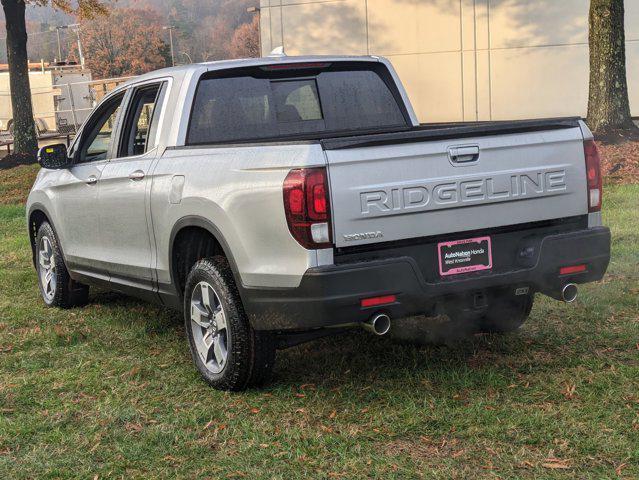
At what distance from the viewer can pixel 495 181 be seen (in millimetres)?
5172

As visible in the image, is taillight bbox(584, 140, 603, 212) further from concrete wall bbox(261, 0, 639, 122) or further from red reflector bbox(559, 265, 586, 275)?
concrete wall bbox(261, 0, 639, 122)

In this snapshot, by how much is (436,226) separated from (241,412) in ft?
4.64

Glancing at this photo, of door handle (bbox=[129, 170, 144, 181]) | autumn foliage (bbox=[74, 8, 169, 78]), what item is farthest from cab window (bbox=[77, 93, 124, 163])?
autumn foliage (bbox=[74, 8, 169, 78])

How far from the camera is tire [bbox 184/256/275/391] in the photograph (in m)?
5.32

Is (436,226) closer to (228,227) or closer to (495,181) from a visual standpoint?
(495,181)

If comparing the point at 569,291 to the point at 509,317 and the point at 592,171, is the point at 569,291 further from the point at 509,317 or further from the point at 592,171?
the point at 509,317

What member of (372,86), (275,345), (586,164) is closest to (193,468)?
(275,345)

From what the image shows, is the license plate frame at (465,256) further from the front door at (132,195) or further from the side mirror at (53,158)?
the side mirror at (53,158)

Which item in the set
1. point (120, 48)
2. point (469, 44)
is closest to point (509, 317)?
point (469, 44)

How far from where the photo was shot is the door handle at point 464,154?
5031 mm

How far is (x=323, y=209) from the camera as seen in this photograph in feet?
15.5

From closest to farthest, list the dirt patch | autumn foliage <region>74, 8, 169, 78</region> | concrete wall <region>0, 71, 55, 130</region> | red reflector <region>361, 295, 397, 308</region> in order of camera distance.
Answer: red reflector <region>361, 295, 397, 308</region> < the dirt patch < concrete wall <region>0, 71, 55, 130</region> < autumn foliage <region>74, 8, 169, 78</region>

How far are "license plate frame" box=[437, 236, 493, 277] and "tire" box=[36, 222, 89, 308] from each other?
3.84 metres

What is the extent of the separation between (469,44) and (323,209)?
943 inches
